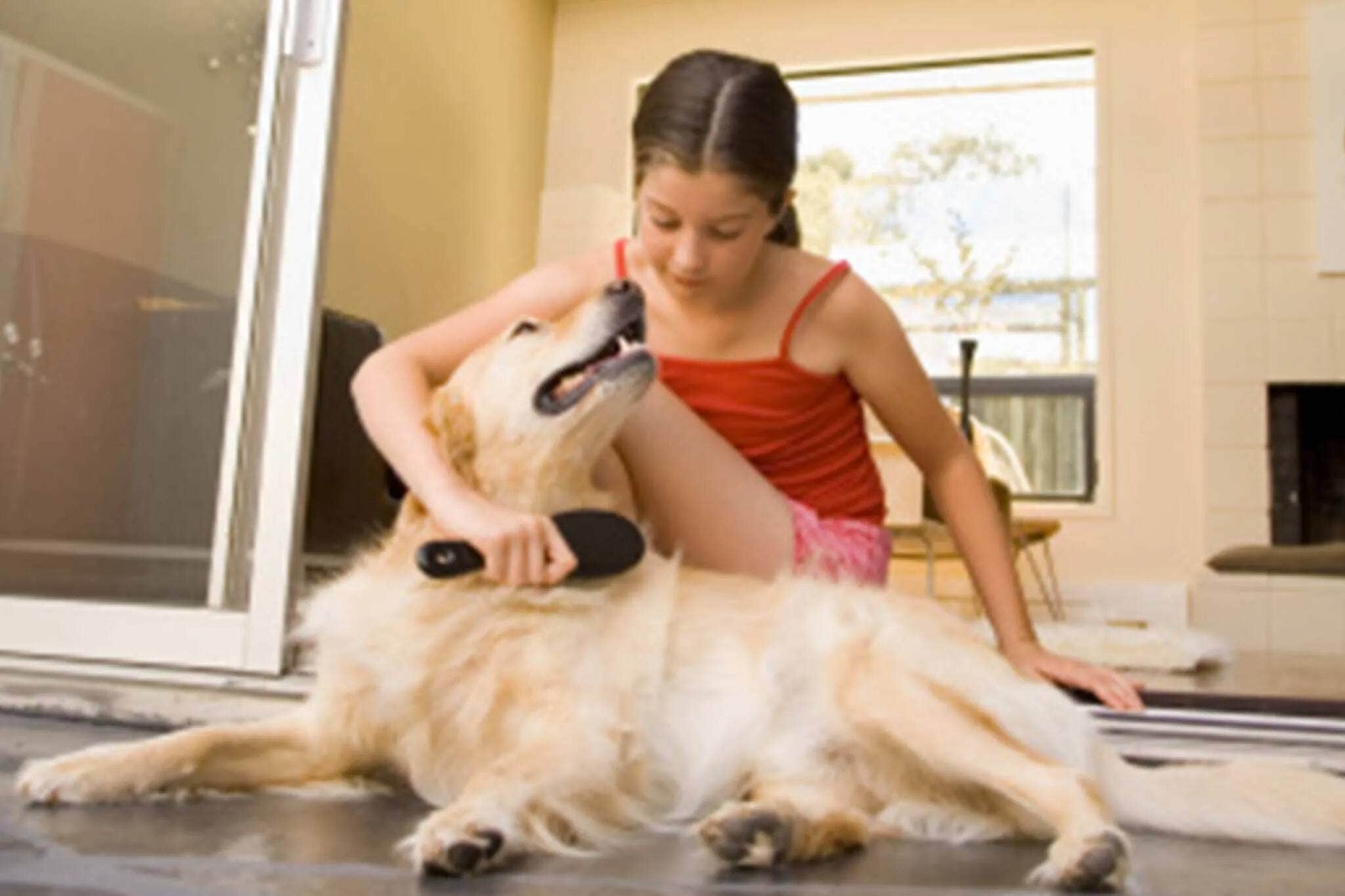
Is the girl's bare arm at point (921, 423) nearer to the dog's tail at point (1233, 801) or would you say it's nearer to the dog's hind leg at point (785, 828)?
the dog's tail at point (1233, 801)

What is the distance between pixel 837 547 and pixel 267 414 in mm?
882

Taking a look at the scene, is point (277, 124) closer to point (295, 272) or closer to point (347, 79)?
point (295, 272)

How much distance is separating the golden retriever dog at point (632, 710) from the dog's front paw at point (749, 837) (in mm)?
29

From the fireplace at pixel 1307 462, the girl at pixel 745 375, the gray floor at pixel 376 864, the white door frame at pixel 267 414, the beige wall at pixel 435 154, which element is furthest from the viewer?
the fireplace at pixel 1307 462

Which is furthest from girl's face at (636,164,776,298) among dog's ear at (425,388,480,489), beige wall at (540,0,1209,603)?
beige wall at (540,0,1209,603)

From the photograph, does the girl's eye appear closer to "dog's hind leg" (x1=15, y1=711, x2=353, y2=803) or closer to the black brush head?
the black brush head

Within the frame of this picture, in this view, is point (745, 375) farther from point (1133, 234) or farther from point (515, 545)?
point (1133, 234)

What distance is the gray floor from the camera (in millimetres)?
920

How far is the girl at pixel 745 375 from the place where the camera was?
1490 millimetres

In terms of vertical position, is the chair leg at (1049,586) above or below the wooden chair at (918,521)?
below

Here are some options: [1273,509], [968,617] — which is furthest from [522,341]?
[1273,509]

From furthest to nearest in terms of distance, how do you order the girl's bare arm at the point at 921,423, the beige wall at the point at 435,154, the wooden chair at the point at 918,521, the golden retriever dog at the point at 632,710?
the beige wall at the point at 435,154, the wooden chair at the point at 918,521, the girl's bare arm at the point at 921,423, the golden retriever dog at the point at 632,710

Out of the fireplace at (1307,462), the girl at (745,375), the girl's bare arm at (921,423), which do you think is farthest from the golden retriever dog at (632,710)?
the fireplace at (1307,462)

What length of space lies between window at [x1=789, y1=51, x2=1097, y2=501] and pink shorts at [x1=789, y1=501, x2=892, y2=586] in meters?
A: 3.41
